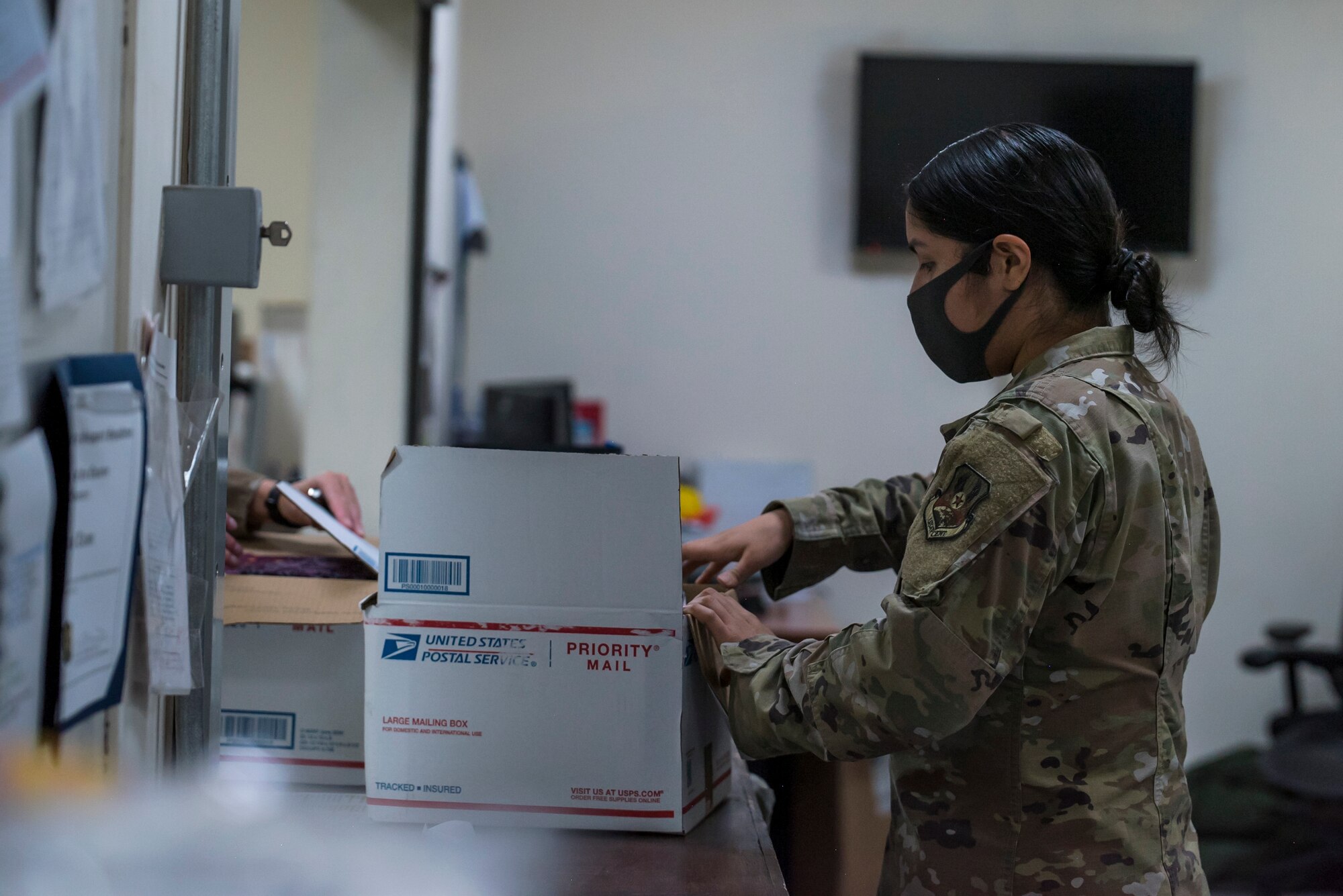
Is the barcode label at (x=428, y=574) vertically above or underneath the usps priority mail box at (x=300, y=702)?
above

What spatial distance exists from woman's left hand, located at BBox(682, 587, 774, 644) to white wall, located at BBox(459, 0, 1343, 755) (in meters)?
1.97

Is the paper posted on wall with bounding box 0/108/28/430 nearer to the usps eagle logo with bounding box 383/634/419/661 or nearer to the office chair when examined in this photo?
the usps eagle logo with bounding box 383/634/419/661

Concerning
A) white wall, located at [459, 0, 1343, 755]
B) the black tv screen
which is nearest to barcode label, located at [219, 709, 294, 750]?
white wall, located at [459, 0, 1343, 755]

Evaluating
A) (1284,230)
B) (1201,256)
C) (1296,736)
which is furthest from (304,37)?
(1296,736)

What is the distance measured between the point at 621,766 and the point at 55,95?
2.13 feet

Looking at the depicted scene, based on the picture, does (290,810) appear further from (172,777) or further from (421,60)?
(421,60)

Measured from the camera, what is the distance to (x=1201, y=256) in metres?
2.90

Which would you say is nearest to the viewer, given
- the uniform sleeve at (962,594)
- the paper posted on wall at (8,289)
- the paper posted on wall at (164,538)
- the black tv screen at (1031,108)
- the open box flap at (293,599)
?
the paper posted on wall at (8,289)

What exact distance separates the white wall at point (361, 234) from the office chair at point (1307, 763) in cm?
203

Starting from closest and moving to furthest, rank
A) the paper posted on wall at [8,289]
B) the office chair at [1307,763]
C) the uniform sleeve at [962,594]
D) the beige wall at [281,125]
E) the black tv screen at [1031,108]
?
the paper posted on wall at [8,289]
the uniform sleeve at [962,594]
the office chair at [1307,763]
the black tv screen at [1031,108]
the beige wall at [281,125]

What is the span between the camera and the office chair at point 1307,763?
7.22 feet

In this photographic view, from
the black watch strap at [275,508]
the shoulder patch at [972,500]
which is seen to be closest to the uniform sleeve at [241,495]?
the black watch strap at [275,508]

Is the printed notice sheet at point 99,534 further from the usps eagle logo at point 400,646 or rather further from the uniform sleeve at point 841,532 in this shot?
the uniform sleeve at point 841,532

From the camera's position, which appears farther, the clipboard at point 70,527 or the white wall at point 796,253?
the white wall at point 796,253
